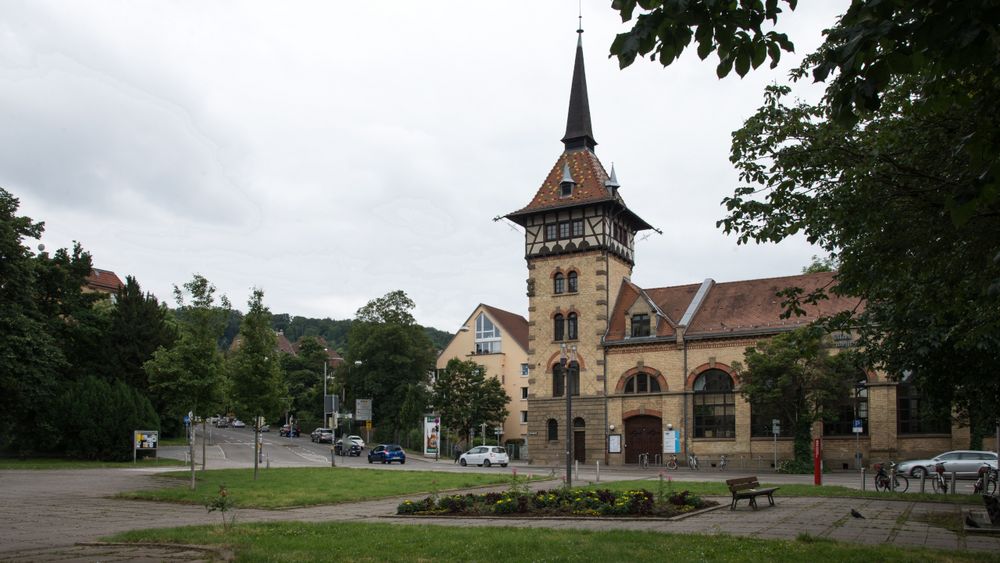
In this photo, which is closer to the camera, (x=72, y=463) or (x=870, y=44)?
(x=870, y=44)

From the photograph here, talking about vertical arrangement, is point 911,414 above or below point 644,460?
above

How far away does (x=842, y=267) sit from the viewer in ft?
42.2

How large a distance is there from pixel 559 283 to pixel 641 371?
839 cm

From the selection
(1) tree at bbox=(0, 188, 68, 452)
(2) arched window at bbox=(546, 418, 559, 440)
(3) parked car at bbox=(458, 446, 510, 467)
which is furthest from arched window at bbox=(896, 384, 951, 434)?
(1) tree at bbox=(0, 188, 68, 452)

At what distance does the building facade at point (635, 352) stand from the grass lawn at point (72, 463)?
22389 mm

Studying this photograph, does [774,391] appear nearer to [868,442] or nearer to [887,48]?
[868,442]

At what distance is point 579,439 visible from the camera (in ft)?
172

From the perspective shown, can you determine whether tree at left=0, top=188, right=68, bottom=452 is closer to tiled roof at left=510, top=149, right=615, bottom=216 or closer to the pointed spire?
tiled roof at left=510, top=149, right=615, bottom=216

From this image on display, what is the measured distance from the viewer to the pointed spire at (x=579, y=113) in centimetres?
5775

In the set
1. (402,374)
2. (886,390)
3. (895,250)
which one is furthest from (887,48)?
(402,374)

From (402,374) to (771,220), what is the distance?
209 ft

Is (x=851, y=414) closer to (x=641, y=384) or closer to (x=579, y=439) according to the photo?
(x=641, y=384)

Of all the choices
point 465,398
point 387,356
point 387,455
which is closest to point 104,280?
point 387,356

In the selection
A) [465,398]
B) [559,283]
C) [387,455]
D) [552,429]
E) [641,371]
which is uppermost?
[559,283]
